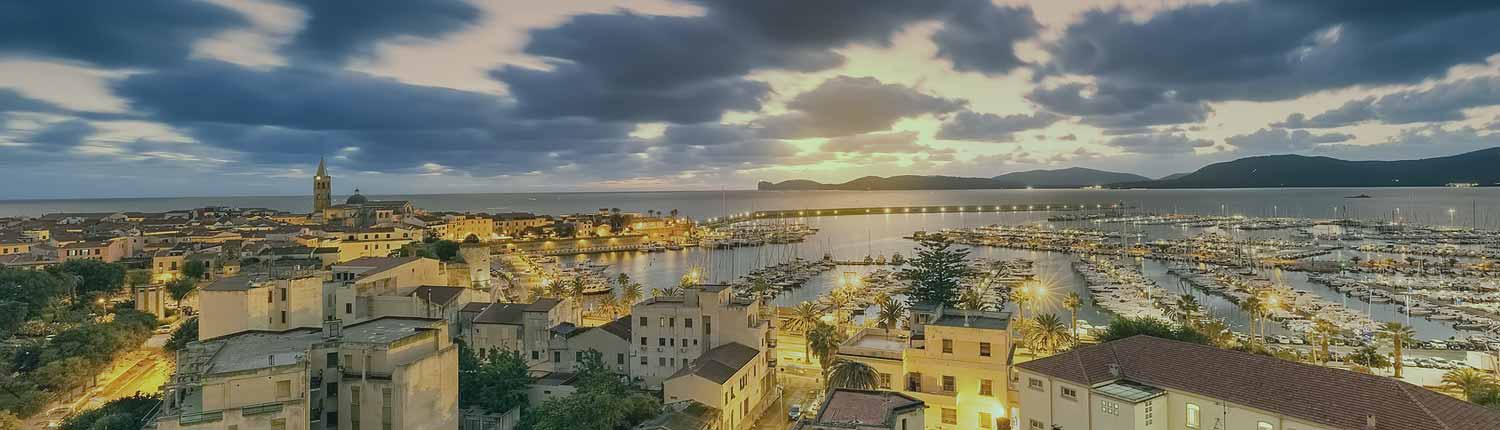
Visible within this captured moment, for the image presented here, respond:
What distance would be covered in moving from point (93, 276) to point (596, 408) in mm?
36645

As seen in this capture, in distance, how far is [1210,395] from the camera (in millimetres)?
15172

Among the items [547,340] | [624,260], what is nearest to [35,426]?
[547,340]

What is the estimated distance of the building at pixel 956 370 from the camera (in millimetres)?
20844

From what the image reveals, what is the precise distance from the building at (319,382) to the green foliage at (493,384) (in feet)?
8.92

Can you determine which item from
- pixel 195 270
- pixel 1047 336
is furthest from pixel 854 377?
pixel 195 270

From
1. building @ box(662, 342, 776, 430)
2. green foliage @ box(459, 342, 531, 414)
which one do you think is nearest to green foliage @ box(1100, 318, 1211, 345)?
building @ box(662, 342, 776, 430)

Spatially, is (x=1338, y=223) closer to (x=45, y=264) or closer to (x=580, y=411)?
(x=580, y=411)

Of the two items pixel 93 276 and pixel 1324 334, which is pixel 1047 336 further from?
pixel 93 276

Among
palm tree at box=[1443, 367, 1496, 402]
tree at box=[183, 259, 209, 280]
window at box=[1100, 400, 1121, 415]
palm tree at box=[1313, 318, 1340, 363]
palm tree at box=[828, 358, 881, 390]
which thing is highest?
tree at box=[183, 259, 209, 280]

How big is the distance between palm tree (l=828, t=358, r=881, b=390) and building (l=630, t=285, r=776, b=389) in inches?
252

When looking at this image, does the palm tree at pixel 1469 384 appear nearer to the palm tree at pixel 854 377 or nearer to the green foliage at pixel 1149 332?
the green foliage at pixel 1149 332

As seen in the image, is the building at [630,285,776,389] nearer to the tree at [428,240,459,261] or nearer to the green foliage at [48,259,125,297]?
the tree at [428,240,459,261]

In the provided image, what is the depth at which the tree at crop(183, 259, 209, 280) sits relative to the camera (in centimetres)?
4097

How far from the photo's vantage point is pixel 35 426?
2275cm
